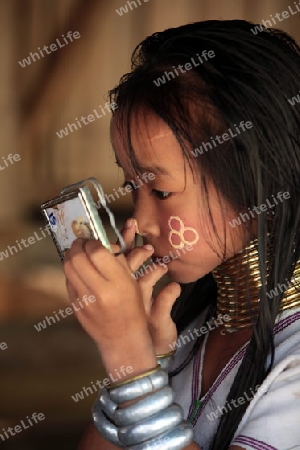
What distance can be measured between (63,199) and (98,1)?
2.28 meters

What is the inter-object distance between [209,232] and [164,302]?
12 cm

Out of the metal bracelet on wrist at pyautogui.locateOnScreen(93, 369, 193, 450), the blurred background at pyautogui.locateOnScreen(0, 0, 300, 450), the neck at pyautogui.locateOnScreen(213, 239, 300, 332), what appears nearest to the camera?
the metal bracelet on wrist at pyautogui.locateOnScreen(93, 369, 193, 450)

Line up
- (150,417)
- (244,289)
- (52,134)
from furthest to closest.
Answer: (52,134)
(244,289)
(150,417)

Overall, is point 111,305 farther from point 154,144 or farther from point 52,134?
point 52,134

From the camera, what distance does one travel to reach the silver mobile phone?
2.85 ft

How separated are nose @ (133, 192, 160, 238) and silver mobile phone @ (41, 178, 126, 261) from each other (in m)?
0.03

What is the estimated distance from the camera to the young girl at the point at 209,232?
865 millimetres

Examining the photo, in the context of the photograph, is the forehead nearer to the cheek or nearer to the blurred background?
the cheek

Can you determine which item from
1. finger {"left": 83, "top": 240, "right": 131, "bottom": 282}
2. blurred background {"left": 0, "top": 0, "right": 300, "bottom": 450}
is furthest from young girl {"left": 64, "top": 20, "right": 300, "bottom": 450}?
blurred background {"left": 0, "top": 0, "right": 300, "bottom": 450}

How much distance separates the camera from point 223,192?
3.01ft

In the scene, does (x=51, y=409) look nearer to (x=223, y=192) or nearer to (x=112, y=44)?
(x=112, y=44)

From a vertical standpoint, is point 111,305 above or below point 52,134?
below

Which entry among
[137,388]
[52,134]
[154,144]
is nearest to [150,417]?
[137,388]

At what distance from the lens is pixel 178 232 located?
3.06ft
